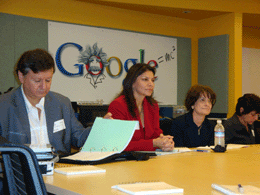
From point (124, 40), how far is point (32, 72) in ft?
14.7

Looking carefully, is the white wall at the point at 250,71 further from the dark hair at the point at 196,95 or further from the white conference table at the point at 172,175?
the white conference table at the point at 172,175

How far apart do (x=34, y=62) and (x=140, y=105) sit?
1.19 m

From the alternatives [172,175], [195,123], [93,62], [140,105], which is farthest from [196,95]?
[93,62]

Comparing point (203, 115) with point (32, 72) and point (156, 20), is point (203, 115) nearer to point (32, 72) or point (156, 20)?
point (32, 72)

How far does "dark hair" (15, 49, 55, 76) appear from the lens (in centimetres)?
212

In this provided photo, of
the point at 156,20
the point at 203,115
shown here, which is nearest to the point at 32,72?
the point at 203,115

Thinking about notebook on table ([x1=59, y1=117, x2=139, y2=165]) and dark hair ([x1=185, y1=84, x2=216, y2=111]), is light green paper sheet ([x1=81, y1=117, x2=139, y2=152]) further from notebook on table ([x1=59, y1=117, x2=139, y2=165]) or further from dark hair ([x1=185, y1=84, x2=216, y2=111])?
dark hair ([x1=185, y1=84, x2=216, y2=111])

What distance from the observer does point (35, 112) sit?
2.17 m

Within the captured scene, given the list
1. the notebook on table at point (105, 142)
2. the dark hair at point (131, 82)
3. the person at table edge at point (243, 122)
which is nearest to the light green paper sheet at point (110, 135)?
the notebook on table at point (105, 142)

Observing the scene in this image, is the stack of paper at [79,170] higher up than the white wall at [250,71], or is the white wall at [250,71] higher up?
the white wall at [250,71]

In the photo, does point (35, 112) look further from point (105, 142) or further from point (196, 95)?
point (196, 95)

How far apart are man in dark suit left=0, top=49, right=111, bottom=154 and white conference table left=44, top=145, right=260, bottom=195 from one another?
1.69 ft

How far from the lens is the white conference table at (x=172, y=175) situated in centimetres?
126

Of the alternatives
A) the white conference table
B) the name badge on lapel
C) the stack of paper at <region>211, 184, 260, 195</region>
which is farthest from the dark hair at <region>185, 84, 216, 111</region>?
the stack of paper at <region>211, 184, 260, 195</region>
